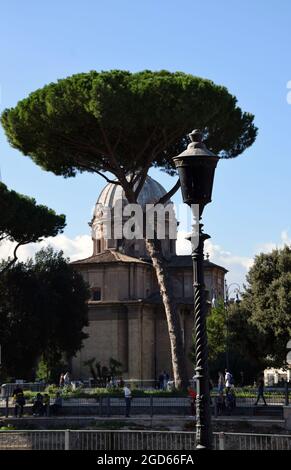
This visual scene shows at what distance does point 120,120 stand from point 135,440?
15.5m

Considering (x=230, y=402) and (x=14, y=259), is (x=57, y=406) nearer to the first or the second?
(x=230, y=402)

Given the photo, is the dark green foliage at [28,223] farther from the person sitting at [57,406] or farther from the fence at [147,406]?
the fence at [147,406]

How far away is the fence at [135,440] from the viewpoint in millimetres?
13227

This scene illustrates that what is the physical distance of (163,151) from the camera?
102 ft

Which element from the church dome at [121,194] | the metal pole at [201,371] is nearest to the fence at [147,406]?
the metal pole at [201,371]

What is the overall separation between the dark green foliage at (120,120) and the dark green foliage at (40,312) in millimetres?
12732

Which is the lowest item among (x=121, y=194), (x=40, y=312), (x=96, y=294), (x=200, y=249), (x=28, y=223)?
(x=200, y=249)

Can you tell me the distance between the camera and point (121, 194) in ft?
198

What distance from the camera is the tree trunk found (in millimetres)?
27984

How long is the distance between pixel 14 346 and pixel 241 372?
14.1 metres

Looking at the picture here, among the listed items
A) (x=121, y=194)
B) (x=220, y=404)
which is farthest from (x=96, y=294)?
(x=220, y=404)

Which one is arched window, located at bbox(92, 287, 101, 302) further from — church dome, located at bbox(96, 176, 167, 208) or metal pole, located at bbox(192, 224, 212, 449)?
metal pole, located at bbox(192, 224, 212, 449)

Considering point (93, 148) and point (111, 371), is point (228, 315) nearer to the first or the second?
point (93, 148)
